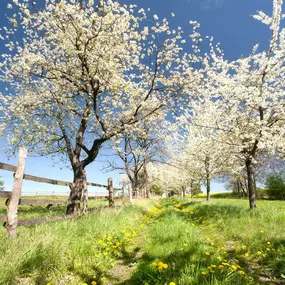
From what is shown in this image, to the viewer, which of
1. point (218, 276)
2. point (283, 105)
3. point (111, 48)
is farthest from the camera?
point (283, 105)

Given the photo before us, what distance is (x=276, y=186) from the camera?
1706 inches

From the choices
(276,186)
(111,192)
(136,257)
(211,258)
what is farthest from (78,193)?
(276,186)

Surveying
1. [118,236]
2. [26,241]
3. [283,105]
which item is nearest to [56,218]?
[118,236]

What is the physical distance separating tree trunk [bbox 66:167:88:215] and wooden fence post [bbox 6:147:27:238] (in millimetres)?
4656

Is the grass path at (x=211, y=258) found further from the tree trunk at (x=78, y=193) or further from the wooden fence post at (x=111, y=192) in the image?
the wooden fence post at (x=111, y=192)

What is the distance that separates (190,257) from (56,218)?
4746mm

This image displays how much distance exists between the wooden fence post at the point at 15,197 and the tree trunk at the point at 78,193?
4.66m

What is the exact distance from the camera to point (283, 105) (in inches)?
476

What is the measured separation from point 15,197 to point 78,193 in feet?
19.2

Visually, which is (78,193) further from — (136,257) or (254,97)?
(254,97)

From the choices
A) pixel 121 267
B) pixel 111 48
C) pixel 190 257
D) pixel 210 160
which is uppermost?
pixel 111 48

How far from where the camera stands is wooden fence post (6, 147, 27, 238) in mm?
5492

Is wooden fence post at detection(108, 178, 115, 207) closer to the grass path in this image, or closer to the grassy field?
the grass path

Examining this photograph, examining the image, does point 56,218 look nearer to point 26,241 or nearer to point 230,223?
point 26,241
